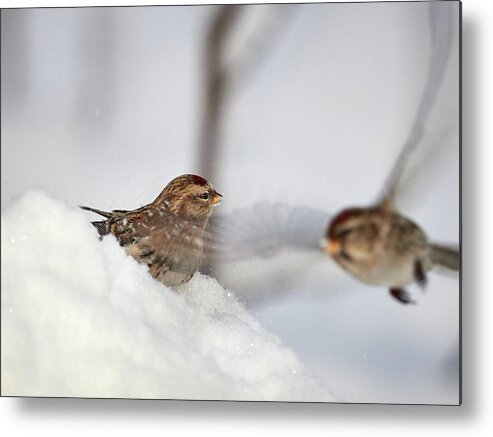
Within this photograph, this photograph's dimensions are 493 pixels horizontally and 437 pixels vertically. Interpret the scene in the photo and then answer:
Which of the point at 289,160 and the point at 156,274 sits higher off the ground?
the point at 289,160

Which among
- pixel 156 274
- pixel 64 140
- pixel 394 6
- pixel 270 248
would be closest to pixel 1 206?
pixel 64 140

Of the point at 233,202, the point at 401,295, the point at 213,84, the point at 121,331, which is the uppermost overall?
the point at 213,84

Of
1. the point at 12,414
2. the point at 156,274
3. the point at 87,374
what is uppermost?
the point at 156,274

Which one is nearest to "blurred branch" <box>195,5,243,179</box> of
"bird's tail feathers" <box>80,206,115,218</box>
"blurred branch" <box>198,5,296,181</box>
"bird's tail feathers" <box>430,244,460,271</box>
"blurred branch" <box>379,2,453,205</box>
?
"blurred branch" <box>198,5,296,181</box>

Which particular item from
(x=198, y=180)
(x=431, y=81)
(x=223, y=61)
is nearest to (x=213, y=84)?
(x=223, y=61)

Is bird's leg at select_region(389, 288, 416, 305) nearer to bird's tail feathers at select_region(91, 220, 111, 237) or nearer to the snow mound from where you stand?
the snow mound

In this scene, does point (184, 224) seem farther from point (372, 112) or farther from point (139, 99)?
point (372, 112)

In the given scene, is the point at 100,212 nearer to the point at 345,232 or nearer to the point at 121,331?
the point at 121,331
